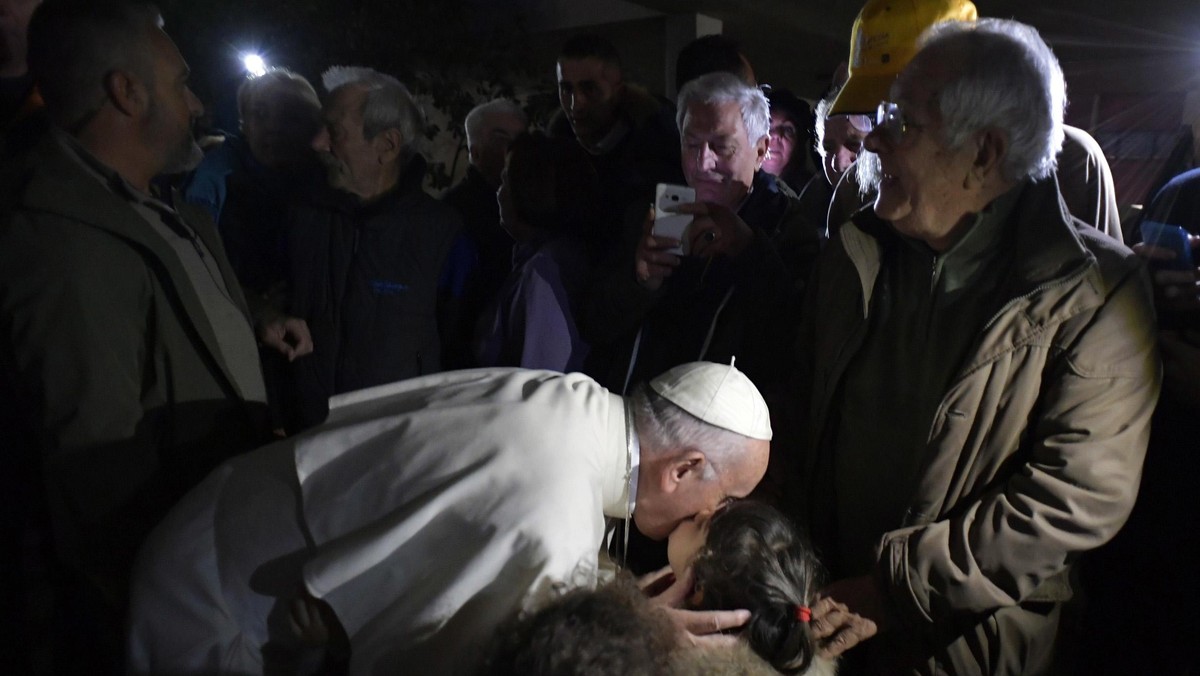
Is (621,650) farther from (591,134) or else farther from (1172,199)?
(591,134)

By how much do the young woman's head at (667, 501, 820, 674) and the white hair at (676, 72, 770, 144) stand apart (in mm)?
1448

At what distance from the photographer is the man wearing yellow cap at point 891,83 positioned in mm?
2359

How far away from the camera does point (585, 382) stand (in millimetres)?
1833

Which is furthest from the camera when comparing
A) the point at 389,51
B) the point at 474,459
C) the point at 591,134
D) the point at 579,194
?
the point at 389,51

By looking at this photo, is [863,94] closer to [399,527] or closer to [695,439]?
[695,439]

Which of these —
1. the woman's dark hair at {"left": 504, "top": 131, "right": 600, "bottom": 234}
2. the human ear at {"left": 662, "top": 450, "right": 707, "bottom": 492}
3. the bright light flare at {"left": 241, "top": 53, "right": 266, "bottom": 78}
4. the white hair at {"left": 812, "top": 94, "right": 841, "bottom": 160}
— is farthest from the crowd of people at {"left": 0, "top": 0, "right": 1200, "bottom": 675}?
the bright light flare at {"left": 241, "top": 53, "right": 266, "bottom": 78}

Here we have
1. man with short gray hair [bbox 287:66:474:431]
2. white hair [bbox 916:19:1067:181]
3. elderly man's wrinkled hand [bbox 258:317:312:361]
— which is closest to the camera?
white hair [bbox 916:19:1067:181]

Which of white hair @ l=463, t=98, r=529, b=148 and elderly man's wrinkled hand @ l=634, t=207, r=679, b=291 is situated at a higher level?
white hair @ l=463, t=98, r=529, b=148

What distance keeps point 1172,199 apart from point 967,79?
88 cm

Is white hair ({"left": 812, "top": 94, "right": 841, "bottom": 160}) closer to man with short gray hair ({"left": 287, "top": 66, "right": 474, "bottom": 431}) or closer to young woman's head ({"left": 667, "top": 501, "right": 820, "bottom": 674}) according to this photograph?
man with short gray hair ({"left": 287, "top": 66, "right": 474, "bottom": 431})

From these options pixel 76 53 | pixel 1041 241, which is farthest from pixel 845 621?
pixel 76 53

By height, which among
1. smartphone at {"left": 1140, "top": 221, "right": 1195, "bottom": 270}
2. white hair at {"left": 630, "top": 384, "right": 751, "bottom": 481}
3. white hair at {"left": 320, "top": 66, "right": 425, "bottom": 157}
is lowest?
white hair at {"left": 630, "top": 384, "right": 751, "bottom": 481}

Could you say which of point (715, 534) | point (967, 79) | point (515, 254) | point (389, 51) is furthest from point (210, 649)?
point (389, 51)

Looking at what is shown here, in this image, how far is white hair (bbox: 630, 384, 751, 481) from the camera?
1.78 meters
